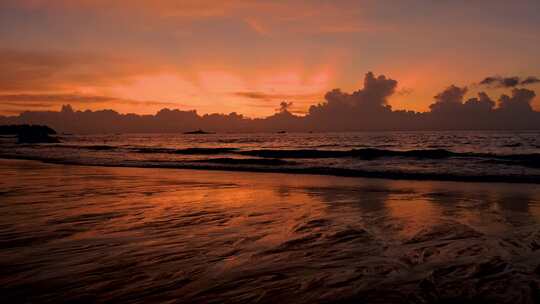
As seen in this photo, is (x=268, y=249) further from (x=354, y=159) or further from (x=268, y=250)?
(x=354, y=159)

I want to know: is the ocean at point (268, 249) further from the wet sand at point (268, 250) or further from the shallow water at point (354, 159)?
the shallow water at point (354, 159)

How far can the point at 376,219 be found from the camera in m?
7.70

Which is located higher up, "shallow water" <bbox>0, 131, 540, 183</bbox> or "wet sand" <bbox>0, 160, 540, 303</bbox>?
"wet sand" <bbox>0, 160, 540, 303</bbox>

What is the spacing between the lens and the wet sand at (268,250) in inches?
156

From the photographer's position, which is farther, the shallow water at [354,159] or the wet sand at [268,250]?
the shallow water at [354,159]

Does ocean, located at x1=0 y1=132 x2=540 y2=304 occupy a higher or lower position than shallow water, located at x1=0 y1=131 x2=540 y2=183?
higher

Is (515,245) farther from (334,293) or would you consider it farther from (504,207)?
(504,207)

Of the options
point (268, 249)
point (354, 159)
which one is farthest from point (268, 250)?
point (354, 159)

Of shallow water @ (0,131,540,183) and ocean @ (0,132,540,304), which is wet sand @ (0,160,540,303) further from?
shallow water @ (0,131,540,183)

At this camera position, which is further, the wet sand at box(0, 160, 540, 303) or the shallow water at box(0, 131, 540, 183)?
the shallow water at box(0, 131, 540, 183)

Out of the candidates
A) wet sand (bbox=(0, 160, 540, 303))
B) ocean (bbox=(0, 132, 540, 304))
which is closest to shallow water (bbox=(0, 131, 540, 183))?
ocean (bbox=(0, 132, 540, 304))

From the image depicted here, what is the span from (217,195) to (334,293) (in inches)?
293

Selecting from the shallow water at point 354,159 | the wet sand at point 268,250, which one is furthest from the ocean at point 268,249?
the shallow water at point 354,159

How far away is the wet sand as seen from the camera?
397cm
